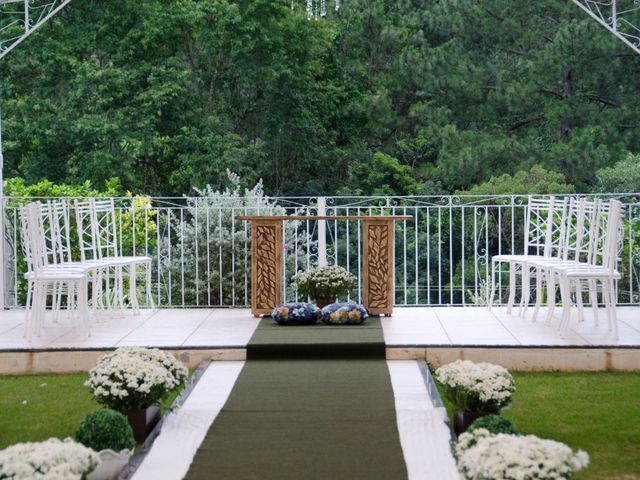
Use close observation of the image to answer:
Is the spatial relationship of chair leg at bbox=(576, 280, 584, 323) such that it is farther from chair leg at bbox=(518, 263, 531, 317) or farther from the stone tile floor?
chair leg at bbox=(518, 263, 531, 317)

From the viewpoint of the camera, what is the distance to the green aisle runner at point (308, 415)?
421 centimetres

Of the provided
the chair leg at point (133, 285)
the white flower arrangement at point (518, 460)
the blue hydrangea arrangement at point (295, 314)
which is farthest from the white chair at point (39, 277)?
the white flower arrangement at point (518, 460)

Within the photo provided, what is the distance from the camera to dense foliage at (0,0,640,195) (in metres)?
19.2

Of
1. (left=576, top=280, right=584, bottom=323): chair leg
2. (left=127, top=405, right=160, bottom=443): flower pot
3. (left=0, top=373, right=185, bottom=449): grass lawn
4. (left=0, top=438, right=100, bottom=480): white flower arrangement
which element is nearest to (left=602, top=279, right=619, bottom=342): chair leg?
(left=576, top=280, right=584, bottom=323): chair leg

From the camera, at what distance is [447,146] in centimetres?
2000

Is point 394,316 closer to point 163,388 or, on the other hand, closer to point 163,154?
point 163,388

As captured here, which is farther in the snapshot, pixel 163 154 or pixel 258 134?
pixel 258 134

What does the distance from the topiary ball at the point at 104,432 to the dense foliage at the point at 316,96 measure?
1477 centimetres

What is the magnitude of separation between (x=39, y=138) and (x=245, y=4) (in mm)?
4573

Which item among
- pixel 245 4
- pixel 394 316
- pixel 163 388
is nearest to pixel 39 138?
pixel 245 4

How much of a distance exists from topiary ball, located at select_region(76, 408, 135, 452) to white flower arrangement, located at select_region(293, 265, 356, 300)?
4.15 m

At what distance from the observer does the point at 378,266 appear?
8.31 m

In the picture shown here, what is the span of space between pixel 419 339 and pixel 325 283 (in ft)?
5.07

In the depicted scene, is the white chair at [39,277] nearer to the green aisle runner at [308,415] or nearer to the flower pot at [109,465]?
the green aisle runner at [308,415]
